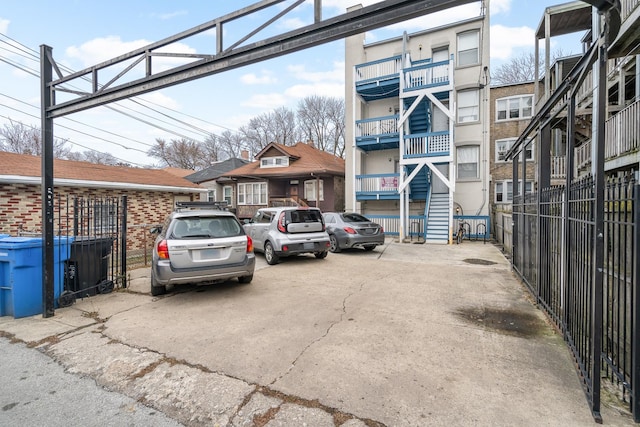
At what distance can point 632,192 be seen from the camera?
2.24m

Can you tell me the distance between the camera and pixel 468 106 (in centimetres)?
1580

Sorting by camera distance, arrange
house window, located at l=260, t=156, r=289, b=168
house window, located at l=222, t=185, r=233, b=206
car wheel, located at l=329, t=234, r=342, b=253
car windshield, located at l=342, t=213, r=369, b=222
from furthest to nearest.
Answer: house window, located at l=222, t=185, r=233, b=206 < house window, located at l=260, t=156, r=289, b=168 < car windshield, located at l=342, t=213, r=369, b=222 < car wheel, located at l=329, t=234, r=342, b=253

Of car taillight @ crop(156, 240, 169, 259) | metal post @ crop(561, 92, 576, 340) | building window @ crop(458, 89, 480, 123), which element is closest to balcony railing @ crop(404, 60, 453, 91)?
building window @ crop(458, 89, 480, 123)

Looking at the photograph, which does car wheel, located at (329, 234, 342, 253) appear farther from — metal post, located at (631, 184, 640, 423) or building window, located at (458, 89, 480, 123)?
building window, located at (458, 89, 480, 123)

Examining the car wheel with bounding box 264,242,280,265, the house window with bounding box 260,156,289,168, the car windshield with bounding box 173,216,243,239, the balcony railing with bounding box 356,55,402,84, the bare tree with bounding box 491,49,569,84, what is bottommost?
the car wheel with bounding box 264,242,280,265

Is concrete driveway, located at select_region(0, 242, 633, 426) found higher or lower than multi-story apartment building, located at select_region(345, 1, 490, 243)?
lower

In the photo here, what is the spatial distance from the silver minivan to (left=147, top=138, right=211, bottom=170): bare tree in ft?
131

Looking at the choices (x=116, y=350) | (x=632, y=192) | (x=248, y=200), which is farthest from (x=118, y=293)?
(x=248, y=200)

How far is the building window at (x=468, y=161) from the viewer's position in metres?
15.8

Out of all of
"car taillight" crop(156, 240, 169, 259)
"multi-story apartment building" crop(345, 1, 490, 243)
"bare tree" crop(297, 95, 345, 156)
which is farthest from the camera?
"bare tree" crop(297, 95, 345, 156)

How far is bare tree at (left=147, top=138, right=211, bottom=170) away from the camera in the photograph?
146 ft

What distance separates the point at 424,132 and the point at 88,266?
49.6 feet

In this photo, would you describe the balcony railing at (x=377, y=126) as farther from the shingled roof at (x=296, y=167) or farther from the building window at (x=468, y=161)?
the building window at (x=468, y=161)

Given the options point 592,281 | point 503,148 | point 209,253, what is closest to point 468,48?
point 503,148
